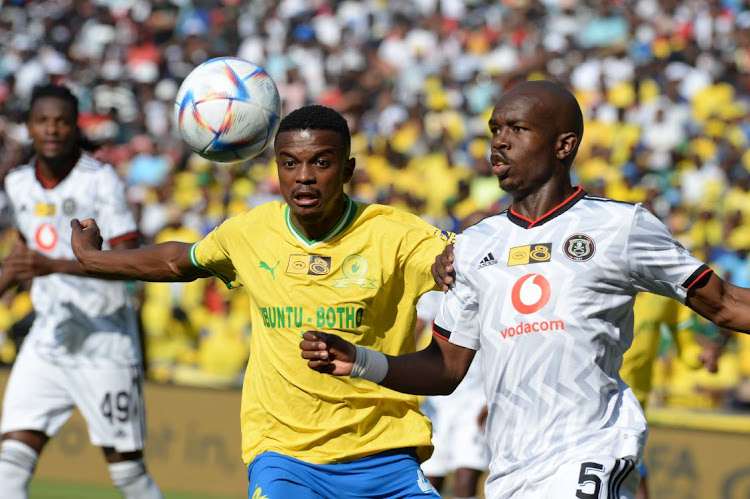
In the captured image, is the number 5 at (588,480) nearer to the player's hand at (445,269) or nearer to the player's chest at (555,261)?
the player's chest at (555,261)

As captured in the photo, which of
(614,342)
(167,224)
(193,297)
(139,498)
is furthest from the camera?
(167,224)

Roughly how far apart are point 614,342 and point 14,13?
21.2 metres

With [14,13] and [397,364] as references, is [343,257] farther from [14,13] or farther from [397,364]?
[14,13]

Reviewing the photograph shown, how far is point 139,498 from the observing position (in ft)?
26.8

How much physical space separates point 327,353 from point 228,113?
2103 millimetres

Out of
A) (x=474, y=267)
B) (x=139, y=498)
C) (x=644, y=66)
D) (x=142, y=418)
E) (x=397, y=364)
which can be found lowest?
(x=139, y=498)

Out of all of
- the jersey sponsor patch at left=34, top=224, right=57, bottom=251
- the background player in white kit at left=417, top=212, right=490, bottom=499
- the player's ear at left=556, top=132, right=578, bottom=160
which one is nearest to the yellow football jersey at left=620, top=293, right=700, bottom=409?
the background player in white kit at left=417, top=212, right=490, bottom=499

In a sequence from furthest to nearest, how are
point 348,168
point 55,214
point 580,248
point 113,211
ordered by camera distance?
point 55,214 → point 113,211 → point 348,168 → point 580,248

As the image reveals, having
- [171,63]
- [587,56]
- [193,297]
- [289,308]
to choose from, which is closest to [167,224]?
[193,297]

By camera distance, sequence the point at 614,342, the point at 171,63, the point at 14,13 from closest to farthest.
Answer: the point at 614,342 < the point at 171,63 < the point at 14,13

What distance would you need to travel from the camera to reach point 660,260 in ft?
14.9

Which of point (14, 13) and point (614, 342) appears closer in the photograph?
point (614, 342)

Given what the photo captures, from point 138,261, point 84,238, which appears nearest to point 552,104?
point 138,261

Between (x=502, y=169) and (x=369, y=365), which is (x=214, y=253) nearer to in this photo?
(x=369, y=365)
